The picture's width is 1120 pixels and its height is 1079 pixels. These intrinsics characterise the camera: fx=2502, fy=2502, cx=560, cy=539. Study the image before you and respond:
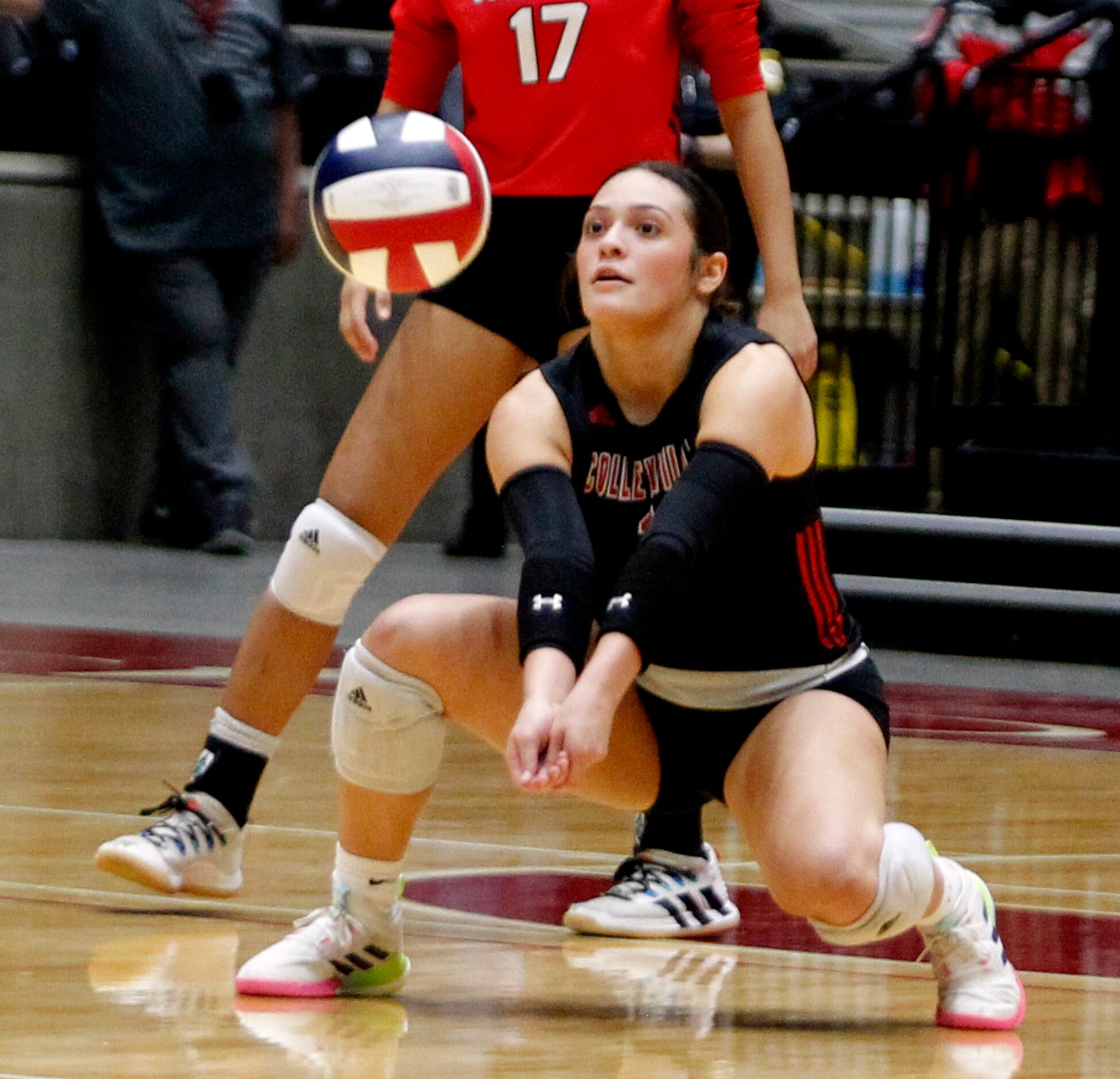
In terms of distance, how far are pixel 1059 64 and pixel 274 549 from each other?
10.8ft

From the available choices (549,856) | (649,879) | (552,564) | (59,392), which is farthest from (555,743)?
(59,392)

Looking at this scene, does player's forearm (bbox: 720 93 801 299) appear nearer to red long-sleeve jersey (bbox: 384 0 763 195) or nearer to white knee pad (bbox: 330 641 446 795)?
red long-sleeve jersey (bbox: 384 0 763 195)

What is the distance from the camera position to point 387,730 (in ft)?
9.99

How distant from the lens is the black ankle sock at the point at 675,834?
12.0ft

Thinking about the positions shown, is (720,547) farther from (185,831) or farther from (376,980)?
(185,831)

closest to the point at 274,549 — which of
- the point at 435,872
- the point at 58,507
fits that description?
the point at 58,507

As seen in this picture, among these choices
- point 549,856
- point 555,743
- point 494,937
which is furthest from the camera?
point 549,856

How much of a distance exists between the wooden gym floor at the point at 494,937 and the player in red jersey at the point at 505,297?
279 mm

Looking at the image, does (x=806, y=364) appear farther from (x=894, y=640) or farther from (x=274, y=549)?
(x=274, y=549)

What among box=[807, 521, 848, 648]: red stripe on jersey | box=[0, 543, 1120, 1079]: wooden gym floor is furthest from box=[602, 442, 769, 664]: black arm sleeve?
box=[0, 543, 1120, 1079]: wooden gym floor

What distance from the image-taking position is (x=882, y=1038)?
2.87 m

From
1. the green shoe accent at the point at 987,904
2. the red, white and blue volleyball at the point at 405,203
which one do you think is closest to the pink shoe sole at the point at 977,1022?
the green shoe accent at the point at 987,904

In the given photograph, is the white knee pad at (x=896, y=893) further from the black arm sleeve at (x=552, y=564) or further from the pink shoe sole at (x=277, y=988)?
the pink shoe sole at (x=277, y=988)

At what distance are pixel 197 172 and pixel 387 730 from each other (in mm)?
6116
